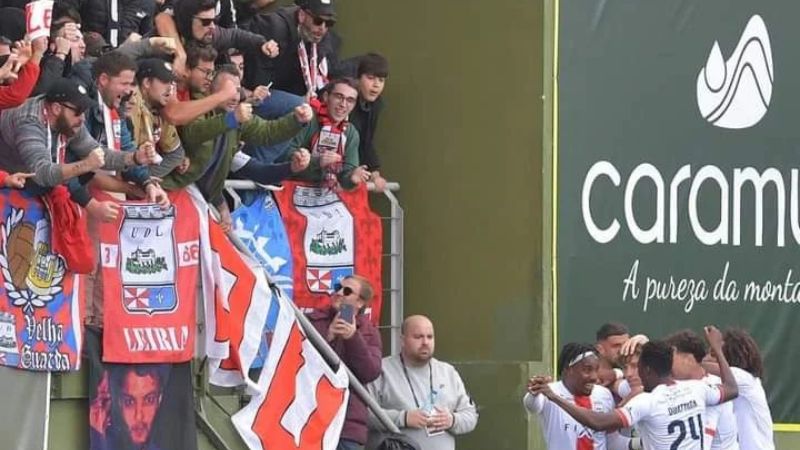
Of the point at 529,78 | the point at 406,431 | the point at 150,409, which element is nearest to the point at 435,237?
the point at 529,78

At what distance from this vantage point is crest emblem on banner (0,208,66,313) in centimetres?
1124

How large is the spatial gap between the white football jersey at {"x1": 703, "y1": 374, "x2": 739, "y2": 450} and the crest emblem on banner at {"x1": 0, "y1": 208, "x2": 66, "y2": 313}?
14.3 ft

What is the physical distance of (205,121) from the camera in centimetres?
1234

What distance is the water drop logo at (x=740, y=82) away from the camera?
16500 millimetres

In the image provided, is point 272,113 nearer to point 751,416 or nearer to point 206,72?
point 206,72

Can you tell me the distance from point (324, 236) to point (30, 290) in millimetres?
3472

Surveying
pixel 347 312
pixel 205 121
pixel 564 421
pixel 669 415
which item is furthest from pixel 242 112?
pixel 669 415

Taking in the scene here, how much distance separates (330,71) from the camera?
1438 cm

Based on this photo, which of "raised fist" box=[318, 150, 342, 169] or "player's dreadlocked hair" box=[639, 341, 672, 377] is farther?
"raised fist" box=[318, 150, 342, 169]

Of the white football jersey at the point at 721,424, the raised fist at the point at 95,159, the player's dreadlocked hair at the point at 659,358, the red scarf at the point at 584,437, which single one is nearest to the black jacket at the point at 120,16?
the raised fist at the point at 95,159

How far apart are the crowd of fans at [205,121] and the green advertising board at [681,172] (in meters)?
1.70

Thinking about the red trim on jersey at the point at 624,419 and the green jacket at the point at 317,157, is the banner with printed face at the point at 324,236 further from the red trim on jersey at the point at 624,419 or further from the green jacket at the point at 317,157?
the red trim on jersey at the point at 624,419

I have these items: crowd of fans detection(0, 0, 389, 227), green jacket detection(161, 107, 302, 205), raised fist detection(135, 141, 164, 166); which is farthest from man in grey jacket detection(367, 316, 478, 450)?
raised fist detection(135, 141, 164, 166)

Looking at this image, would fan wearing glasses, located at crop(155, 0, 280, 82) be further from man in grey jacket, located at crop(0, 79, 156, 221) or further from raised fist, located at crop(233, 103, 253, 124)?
man in grey jacket, located at crop(0, 79, 156, 221)
